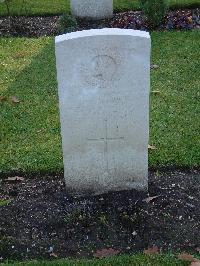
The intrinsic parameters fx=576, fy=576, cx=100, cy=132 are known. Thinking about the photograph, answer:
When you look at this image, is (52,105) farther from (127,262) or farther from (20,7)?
(20,7)

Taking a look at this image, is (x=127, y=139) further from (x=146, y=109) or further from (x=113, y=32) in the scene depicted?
(x=113, y=32)

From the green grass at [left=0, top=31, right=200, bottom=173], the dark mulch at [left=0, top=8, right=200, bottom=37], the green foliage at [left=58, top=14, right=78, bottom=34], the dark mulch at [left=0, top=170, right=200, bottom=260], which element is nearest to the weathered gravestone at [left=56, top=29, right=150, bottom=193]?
the dark mulch at [left=0, top=170, right=200, bottom=260]

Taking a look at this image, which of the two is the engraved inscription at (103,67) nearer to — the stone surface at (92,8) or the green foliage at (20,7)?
the stone surface at (92,8)

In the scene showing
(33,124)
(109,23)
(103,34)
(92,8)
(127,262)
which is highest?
(92,8)

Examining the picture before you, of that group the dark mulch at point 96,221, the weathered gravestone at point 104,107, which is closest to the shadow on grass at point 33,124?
the dark mulch at point 96,221

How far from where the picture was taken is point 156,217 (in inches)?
182

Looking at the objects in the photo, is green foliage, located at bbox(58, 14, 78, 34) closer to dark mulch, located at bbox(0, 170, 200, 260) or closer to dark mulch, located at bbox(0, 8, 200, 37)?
dark mulch, located at bbox(0, 8, 200, 37)

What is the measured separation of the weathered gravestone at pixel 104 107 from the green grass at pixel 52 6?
5895 mm

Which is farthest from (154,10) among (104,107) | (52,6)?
(104,107)

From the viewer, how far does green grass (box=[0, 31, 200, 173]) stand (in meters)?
5.57

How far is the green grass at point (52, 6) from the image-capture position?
10156 millimetres

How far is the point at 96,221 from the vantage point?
455cm

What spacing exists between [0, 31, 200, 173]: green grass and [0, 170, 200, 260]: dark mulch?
0.51 meters

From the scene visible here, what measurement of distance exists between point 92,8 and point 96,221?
5851mm
